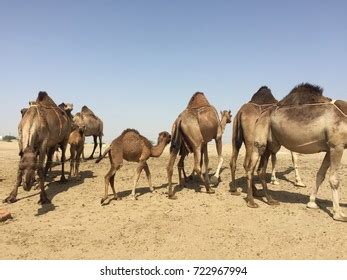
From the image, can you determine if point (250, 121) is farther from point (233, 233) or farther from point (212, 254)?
point (212, 254)

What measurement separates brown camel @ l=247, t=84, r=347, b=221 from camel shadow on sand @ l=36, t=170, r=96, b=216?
16.5 feet

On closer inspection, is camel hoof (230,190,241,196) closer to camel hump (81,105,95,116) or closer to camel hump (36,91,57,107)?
camel hump (36,91,57,107)

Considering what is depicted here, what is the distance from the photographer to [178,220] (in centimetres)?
811

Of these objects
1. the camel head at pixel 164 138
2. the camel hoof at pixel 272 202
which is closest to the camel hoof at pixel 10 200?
the camel head at pixel 164 138

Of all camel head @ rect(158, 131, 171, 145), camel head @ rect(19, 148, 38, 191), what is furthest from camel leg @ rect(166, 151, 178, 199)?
camel head @ rect(19, 148, 38, 191)

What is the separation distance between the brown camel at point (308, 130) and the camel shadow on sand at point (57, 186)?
503 cm

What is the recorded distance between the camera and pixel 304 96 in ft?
29.6

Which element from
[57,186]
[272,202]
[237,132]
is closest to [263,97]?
[237,132]

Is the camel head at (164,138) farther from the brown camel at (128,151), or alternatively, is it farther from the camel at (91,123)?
the camel at (91,123)

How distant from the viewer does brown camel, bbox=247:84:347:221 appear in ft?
27.2

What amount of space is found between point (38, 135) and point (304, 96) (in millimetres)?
6819

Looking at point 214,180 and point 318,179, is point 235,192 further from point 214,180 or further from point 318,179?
point 318,179

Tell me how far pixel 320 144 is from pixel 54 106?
8.17m

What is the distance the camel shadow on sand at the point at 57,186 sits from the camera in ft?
31.0
